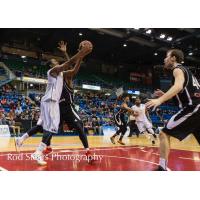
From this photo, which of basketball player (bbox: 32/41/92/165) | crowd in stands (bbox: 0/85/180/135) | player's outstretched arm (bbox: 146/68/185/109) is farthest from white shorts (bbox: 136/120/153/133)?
player's outstretched arm (bbox: 146/68/185/109)

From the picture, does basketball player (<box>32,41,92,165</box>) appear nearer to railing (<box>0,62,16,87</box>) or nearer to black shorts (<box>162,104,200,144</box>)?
black shorts (<box>162,104,200,144</box>)

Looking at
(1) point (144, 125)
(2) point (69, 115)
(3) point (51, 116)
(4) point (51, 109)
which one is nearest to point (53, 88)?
(4) point (51, 109)

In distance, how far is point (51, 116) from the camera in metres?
4.74

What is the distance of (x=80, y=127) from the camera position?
16.5ft

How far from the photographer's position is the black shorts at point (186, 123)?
3.46 metres

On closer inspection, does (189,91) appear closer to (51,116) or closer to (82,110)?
(51,116)

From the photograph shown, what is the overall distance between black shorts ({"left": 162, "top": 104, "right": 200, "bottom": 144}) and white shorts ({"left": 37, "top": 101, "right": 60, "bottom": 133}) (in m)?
2.02

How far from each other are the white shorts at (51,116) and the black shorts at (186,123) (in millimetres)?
2020

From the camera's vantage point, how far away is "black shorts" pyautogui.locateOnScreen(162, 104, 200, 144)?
11.4 ft

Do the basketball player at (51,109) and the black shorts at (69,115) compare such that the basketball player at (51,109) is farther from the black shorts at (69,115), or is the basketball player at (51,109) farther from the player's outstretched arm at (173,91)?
the player's outstretched arm at (173,91)

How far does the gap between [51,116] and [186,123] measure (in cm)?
223
